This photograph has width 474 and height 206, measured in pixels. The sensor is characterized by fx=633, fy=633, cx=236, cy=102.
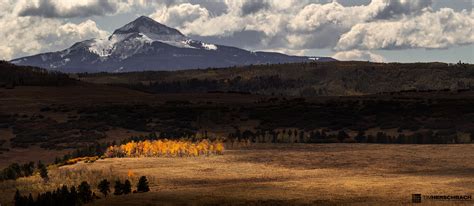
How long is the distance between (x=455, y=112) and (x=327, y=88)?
79378 mm

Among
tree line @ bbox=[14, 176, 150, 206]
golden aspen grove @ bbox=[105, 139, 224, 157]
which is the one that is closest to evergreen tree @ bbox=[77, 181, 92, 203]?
tree line @ bbox=[14, 176, 150, 206]

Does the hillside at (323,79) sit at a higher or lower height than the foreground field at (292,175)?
higher

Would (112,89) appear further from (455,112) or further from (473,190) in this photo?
(473,190)

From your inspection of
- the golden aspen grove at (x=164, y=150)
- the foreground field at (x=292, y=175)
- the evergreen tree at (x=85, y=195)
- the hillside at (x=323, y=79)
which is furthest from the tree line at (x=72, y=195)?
the hillside at (x=323, y=79)

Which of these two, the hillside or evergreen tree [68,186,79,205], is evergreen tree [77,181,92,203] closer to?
evergreen tree [68,186,79,205]

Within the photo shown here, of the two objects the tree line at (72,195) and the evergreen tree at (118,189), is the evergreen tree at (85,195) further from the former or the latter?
the evergreen tree at (118,189)

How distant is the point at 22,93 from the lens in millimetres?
97062

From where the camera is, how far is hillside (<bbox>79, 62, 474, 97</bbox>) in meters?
128

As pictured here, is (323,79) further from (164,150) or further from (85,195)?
(85,195)

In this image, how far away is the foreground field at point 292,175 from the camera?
19845 millimetres

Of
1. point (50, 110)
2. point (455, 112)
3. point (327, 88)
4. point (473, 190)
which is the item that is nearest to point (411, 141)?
point (455, 112)

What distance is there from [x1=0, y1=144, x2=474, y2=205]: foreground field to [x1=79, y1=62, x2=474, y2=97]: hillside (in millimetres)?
86553

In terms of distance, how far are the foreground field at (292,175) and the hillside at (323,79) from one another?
86.6 m

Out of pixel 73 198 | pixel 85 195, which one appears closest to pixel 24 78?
pixel 85 195
